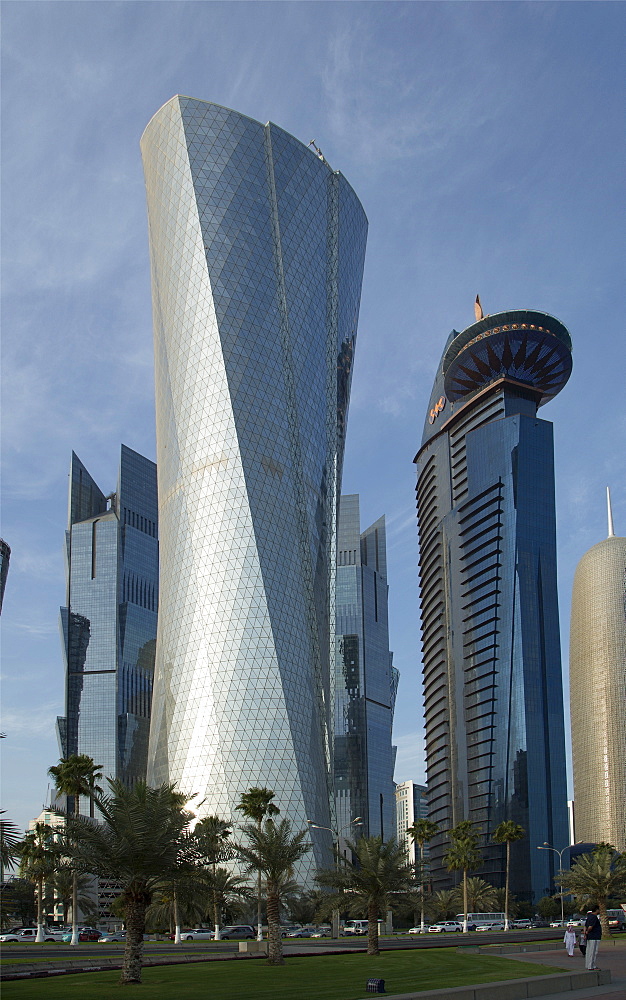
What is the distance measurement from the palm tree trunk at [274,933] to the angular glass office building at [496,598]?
9412cm

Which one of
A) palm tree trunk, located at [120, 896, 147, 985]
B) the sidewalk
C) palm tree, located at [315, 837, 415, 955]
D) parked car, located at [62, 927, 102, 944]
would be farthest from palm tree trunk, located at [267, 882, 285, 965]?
parked car, located at [62, 927, 102, 944]

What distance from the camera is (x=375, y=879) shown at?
37.2 meters

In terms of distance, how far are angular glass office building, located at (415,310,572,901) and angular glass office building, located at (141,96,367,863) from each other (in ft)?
163

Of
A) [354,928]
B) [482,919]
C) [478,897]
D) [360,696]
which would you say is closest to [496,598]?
[478,897]

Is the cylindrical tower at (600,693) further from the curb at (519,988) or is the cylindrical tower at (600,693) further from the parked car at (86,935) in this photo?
the curb at (519,988)

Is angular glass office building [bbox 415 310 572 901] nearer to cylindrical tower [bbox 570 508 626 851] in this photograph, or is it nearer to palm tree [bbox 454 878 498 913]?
palm tree [bbox 454 878 498 913]

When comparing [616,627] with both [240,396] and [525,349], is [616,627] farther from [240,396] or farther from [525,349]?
[240,396]

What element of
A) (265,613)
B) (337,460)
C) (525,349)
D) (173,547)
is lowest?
(265,613)

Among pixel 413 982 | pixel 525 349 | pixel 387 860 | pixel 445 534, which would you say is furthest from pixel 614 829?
pixel 413 982

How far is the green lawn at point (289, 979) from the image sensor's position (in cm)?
2153

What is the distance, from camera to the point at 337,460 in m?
93.1

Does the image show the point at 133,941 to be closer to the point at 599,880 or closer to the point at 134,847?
the point at 134,847

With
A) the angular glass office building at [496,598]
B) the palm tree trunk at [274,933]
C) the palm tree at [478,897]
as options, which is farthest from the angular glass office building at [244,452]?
the angular glass office building at [496,598]

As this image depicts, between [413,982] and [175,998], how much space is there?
5.92 m
